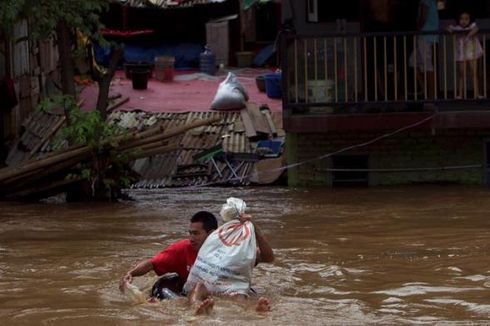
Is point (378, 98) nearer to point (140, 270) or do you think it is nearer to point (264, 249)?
point (264, 249)

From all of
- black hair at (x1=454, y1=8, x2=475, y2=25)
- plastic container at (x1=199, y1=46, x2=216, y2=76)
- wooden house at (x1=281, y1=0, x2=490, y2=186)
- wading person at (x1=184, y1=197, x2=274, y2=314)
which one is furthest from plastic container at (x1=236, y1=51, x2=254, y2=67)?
wading person at (x1=184, y1=197, x2=274, y2=314)

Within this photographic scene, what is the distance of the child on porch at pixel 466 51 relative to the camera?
55.5 feet

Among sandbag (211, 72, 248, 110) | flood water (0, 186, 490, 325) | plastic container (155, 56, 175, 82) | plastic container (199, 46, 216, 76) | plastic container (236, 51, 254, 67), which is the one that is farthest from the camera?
plastic container (236, 51, 254, 67)

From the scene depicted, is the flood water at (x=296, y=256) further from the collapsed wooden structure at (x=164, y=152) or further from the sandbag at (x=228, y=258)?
the collapsed wooden structure at (x=164, y=152)

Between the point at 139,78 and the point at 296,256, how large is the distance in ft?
47.7

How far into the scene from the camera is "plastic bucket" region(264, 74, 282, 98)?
2497 centimetres

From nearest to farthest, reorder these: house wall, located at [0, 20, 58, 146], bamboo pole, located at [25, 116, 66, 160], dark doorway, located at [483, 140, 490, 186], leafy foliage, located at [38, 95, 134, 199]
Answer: leafy foliage, located at [38, 95, 134, 199]
dark doorway, located at [483, 140, 490, 186]
bamboo pole, located at [25, 116, 66, 160]
house wall, located at [0, 20, 58, 146]

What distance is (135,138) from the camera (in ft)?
55.8

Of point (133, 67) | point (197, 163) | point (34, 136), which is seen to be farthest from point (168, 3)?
point (197, 163)

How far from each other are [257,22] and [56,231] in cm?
1699

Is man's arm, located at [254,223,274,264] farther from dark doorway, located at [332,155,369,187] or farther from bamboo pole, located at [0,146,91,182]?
dark doorway, located at [332,155,369,187]

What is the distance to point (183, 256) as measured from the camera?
9.59 metres

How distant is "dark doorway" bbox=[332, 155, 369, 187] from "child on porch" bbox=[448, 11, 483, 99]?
2.00 metres

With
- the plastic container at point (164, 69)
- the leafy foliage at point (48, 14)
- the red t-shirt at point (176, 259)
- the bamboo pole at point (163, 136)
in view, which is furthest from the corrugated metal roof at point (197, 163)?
the red t-shirt at point (176, 259)
